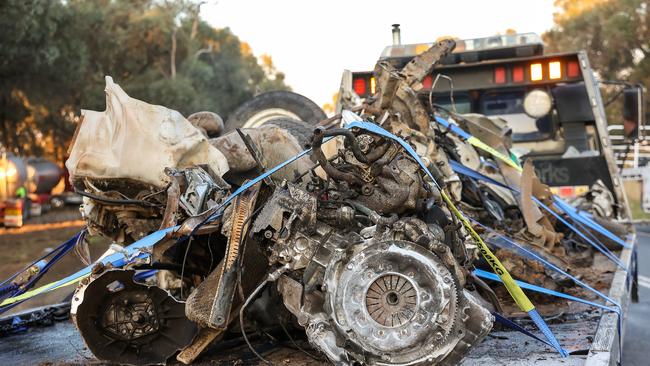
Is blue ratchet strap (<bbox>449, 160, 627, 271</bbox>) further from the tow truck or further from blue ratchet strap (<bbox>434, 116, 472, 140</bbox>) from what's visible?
the tow truck

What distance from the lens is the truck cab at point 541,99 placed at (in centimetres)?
819

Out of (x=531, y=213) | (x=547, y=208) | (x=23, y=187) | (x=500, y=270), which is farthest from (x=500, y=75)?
(x=23, y=187)

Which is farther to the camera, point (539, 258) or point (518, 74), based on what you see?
point (518, 74)

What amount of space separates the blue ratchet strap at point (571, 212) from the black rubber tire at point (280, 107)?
113 cm

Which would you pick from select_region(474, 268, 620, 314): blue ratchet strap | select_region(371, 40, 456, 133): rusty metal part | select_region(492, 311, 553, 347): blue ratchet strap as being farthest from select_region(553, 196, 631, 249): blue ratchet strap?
select_region(492, 311, 553, 347): blue ratchet strap

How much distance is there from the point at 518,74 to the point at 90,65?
77.0ft

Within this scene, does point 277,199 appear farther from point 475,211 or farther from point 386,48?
point 386,48

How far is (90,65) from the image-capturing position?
2973 cm

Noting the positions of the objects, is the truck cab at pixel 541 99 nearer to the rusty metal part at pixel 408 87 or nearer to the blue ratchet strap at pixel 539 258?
the rusty metal part at pixel 408 87

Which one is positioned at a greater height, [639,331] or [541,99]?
[541,99]

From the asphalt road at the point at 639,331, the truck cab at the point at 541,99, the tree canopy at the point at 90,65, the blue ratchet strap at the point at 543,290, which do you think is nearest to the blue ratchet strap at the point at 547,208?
the asphalt road at the point at 639,331

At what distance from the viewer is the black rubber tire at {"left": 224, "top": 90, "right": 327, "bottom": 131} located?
23.4ft

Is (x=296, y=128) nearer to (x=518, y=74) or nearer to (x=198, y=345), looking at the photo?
(x=198, y=345)


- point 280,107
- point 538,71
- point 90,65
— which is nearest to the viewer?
point 280,107
